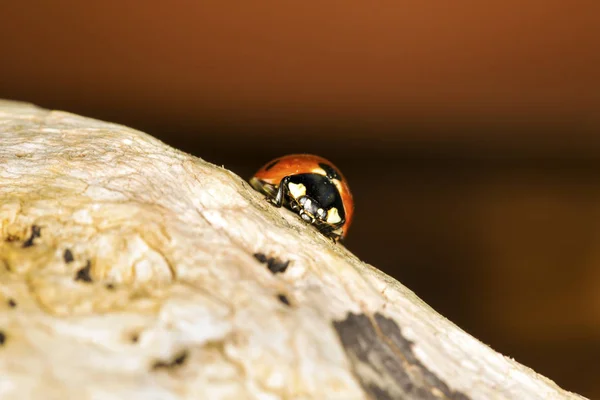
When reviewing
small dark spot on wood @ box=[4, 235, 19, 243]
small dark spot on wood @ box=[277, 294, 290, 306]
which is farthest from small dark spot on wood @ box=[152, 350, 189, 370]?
small dark spot on wood @ box=[4, 235, 19, 243]

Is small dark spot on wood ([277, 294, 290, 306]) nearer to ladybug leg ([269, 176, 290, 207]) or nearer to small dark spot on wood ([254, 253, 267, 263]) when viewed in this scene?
small dark spot on wood ([254, 253, 267, 263])

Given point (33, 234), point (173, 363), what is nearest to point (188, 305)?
point (173, 363)

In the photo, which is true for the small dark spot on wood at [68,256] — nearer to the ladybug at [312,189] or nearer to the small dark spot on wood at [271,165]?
the ladybug at [312,189]

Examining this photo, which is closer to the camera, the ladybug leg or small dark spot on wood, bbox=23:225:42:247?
small dark spot on wood, bbox=23:225:42:247

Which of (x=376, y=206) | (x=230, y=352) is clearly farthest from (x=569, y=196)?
(x=230, y=352)

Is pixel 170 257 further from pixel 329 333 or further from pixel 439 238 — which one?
pixel 439 238

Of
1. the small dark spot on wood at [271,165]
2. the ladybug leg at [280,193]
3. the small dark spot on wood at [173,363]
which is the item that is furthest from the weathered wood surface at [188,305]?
the small dark spot on wood at [271,165]

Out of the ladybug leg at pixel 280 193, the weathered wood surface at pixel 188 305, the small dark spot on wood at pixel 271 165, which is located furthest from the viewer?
the small dark spot on wood at pixel 271 165
